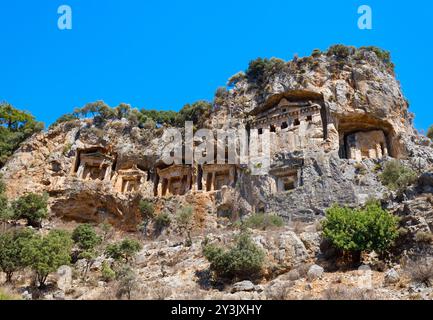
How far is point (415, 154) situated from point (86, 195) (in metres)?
27.1

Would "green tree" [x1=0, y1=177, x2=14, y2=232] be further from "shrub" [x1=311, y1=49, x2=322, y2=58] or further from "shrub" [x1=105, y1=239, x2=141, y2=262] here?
"shrub" [x1=311, y1=49, x2=322, y2=58]

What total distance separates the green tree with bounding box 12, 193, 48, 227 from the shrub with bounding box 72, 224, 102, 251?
6.26m

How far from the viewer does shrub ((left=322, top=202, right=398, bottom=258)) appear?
17203mm

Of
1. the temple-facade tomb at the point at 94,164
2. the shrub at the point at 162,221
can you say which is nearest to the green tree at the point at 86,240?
the shrub at the point at 162,221

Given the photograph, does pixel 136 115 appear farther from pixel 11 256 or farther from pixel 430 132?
pixel 430 132

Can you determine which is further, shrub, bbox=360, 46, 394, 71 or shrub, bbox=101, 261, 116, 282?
shrub, bbox=360, 46, 394, 71

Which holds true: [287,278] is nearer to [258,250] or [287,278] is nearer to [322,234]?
[258,250]

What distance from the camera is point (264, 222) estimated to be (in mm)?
25391

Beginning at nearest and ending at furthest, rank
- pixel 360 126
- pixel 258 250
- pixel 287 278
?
pixel 287 278, pixel 258 250, pixel 360 126

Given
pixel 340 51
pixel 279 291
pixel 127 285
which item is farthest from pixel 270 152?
pixel 127 285

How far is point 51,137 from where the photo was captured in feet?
127

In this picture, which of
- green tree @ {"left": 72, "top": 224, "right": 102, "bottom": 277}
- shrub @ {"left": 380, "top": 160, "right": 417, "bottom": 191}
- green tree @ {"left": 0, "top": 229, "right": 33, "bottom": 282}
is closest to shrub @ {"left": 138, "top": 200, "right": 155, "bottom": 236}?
green tree @ {"left": 72, "top": 224, "right": 102, "bottom": 277}

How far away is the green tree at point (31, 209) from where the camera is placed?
29.1 meters
